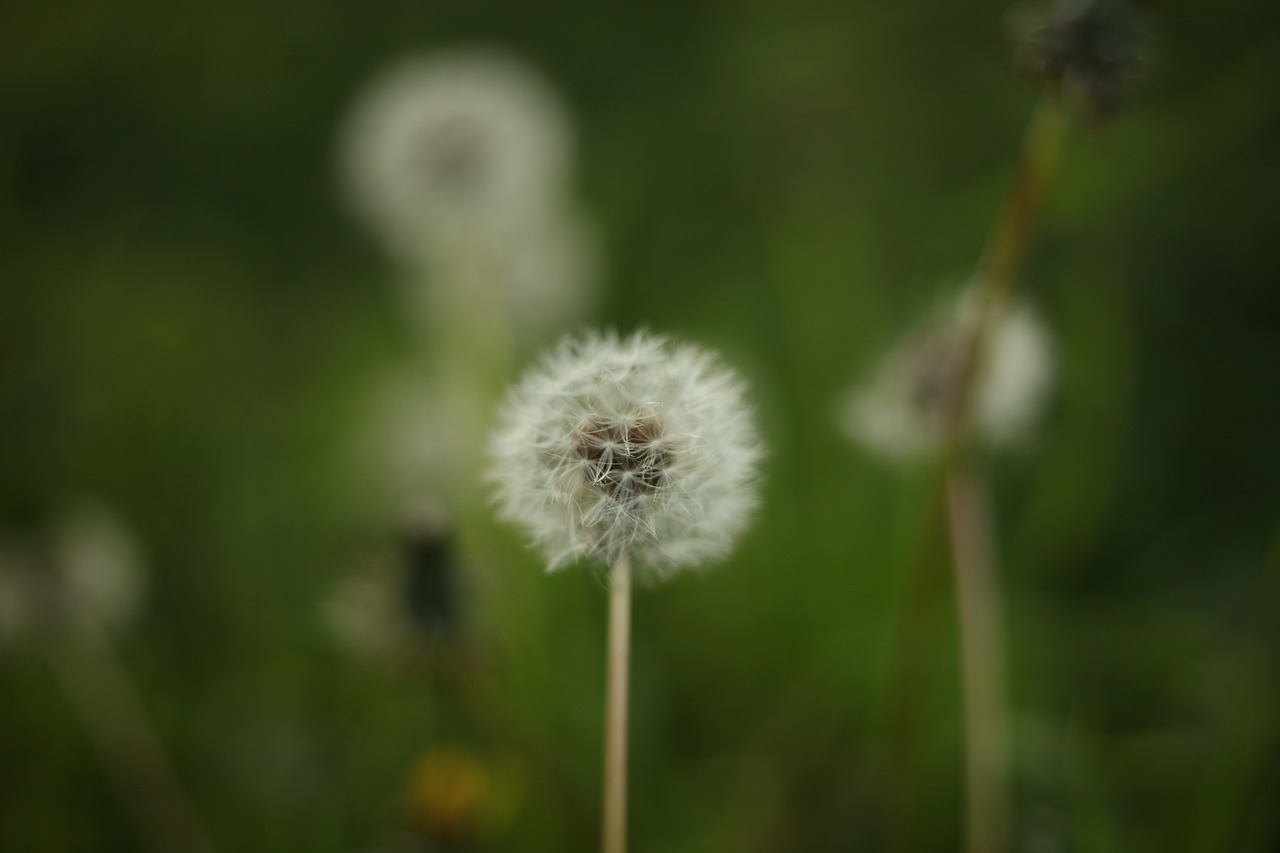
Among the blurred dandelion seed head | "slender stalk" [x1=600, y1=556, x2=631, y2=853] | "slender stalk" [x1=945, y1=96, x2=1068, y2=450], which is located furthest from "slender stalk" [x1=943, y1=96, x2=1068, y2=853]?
the blurred dandelion seed head

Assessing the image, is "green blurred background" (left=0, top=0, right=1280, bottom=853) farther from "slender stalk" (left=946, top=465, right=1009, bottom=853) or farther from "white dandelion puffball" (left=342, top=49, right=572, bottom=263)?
"white dandelion puffball" (left=342, top=49, right=572, bottom=263)

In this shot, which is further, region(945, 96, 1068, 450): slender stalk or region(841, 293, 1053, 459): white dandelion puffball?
region(841, 293, 1053, 459): white dandelion puffball

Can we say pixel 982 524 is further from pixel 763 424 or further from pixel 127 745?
pixel 127 745

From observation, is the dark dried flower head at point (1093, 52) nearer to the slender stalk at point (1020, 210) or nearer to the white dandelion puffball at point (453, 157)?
the slender stalk at point (1020, 210)

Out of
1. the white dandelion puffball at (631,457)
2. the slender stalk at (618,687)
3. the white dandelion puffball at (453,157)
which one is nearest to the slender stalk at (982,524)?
the white dandelion puffball at (631,457)

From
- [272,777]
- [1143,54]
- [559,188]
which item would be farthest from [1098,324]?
[272,777]

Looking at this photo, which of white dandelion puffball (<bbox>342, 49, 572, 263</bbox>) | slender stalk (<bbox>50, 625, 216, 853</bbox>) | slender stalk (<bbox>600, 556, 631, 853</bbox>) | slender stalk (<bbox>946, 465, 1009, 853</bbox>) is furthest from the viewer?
white dandelion puffball (<bbox>342, 49, 572, 263</bbox>)

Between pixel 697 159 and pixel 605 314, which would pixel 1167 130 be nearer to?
pixel 605 314
